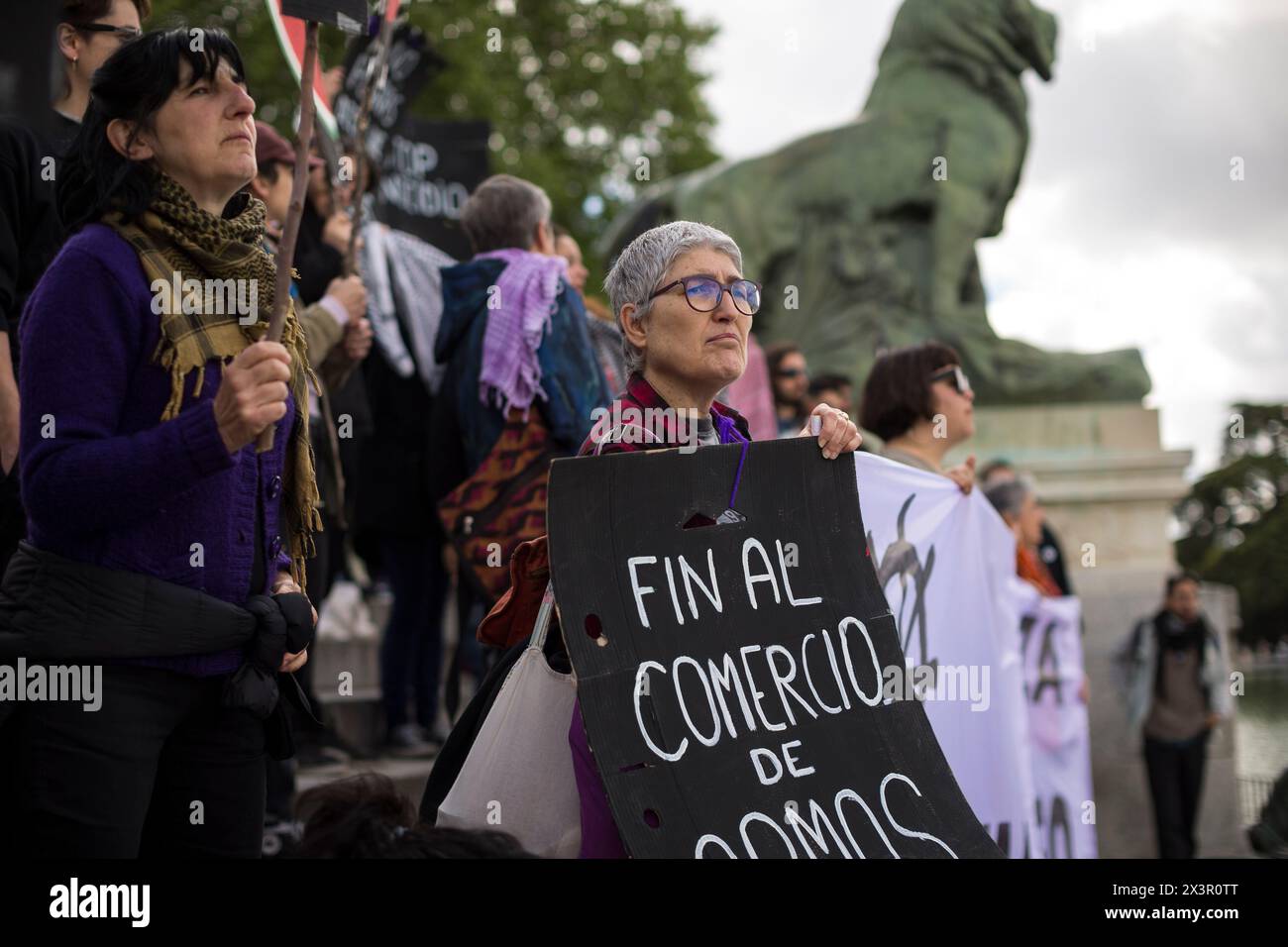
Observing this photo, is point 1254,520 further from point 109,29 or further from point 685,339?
point 109,29

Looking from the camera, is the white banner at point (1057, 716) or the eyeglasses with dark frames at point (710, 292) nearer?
the eyeglasses with dark frames at point (710, 292)

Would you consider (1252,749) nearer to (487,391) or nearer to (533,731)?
(487,391)

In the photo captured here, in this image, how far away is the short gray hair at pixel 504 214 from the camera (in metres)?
6.10

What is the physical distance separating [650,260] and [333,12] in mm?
936

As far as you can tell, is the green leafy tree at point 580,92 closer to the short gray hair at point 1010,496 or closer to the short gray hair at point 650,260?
the short gray hair at point 1010,496

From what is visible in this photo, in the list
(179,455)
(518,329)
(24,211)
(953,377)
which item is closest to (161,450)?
(179,455)

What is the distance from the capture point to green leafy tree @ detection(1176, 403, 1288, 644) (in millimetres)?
25594

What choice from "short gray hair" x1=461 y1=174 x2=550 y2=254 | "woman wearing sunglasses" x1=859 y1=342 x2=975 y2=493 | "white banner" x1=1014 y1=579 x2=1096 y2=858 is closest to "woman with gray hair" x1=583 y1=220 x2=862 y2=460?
"woman wearing sunglasses" x1=859 y1=342 x2=975 y2=493

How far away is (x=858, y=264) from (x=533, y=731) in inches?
431

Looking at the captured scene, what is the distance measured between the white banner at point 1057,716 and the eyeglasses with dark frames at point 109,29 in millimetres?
4508

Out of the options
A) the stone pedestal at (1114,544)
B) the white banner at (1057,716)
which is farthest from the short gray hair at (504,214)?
the stone pedestal at (1114,544)
